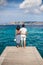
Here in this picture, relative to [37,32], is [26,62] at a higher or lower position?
higher

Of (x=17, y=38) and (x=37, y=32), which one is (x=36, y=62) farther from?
(x=37, y=32)

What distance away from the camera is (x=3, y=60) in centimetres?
809

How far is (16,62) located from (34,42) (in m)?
21.4

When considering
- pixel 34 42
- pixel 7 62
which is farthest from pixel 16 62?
pixel 34 42

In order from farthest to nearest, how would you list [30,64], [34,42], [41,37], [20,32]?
[41,37]
[34,42]
[20,32]
[30,64]

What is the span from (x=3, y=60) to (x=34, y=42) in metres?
21.2

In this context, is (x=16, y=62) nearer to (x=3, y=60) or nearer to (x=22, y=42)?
(x=3, y=60)

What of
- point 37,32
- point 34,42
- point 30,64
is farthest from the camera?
point 37,32

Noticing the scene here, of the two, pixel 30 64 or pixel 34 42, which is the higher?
pixel 30 64

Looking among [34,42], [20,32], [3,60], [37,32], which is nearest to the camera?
[3,60]

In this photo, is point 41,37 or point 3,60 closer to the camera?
point 3,60

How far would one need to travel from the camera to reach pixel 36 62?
7.90m

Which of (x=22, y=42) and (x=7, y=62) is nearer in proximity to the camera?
(x=7, y=62)

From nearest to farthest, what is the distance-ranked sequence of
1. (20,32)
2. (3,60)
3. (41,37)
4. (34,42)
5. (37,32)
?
(3,60) < (20,32) < (34,42) < (41,37) < (37,32)
